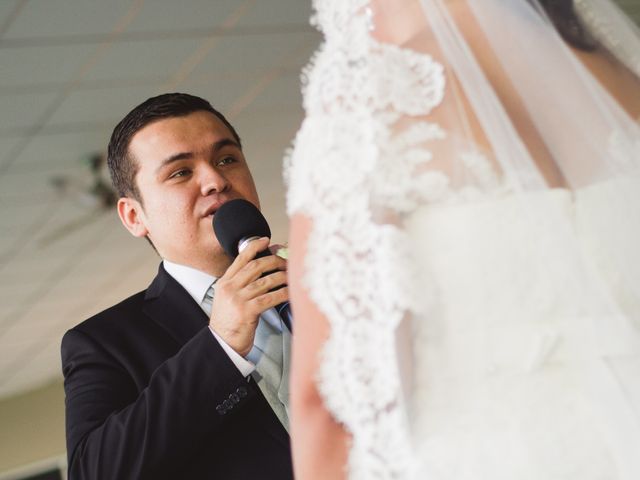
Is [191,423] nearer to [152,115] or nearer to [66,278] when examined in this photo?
[152,115]

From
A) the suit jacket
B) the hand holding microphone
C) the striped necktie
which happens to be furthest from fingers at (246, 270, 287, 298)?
the striped necktie

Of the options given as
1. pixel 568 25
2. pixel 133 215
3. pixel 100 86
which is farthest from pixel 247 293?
pixel 100 86

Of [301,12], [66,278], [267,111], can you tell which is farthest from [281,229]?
[301,12]

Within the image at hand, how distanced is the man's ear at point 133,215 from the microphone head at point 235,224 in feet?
0.96

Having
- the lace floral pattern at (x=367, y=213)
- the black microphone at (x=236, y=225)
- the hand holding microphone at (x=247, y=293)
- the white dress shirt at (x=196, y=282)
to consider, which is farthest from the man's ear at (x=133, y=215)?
the lace floral pattern at (x=367, y=213)

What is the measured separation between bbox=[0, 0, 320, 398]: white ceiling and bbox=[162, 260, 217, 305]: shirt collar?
89.1 inches

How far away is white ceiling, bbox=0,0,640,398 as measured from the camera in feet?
13.4

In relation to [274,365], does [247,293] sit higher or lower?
higher

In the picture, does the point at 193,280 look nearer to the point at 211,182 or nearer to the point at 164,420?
the point at 211,182

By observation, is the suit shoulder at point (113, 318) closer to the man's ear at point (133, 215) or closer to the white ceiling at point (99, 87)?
the man's ear at point (133, 215)

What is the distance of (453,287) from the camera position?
111 centimetres

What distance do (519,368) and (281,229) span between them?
7623 mm

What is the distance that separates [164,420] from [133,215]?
1.96 ft

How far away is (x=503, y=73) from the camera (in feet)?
4.05
